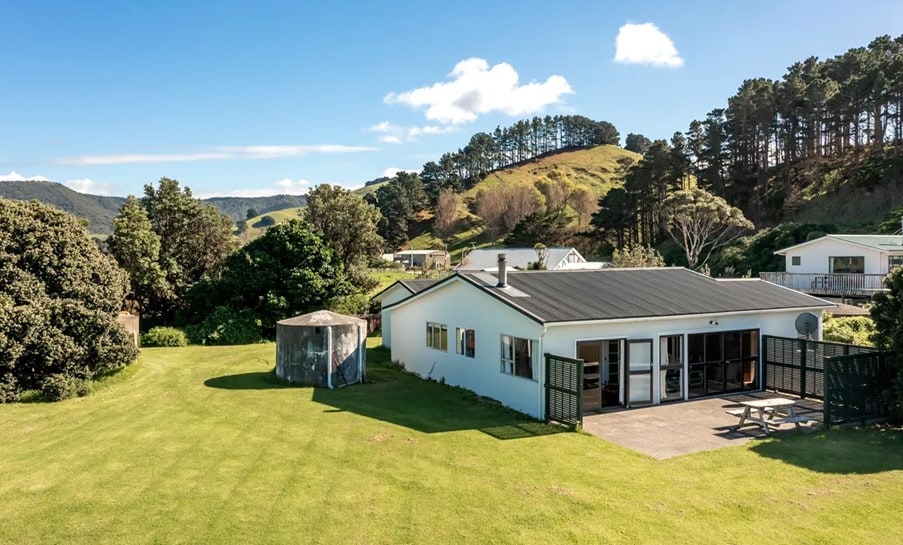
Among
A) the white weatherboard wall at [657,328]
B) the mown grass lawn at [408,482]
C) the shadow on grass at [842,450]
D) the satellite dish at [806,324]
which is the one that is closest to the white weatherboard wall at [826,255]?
the white weatherboard wall at [657,328]

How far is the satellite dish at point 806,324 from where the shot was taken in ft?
55.9

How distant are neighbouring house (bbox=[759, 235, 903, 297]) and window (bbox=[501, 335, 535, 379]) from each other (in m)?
24.3

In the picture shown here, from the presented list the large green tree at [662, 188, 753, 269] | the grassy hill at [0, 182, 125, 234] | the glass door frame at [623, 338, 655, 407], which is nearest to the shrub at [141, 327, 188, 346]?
the glass door frame at [623, 338, 655, 407]

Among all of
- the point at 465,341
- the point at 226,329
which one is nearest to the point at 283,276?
the point at 226,329

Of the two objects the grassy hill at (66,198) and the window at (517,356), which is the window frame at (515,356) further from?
the grassy hill at (66,198)

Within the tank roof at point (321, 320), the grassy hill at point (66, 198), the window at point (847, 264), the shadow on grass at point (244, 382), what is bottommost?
the shadow on grass at point (244, 382)

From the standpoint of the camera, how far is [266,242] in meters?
31.5

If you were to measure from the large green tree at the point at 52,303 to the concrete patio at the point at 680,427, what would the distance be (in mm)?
14972

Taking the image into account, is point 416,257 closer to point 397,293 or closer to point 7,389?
point 397,293

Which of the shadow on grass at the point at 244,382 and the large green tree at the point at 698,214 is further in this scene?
the large green tree at the point at 698,214

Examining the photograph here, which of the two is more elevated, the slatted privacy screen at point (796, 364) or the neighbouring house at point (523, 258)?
the neighbouring house at point (523, 258)

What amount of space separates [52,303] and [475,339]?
12.7 m

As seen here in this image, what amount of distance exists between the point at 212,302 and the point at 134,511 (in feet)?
80.8

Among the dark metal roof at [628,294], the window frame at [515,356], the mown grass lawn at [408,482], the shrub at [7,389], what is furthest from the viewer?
the shrub at [7,389]
